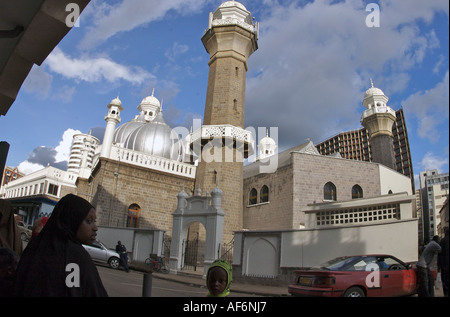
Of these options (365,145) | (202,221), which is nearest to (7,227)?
(202,221)

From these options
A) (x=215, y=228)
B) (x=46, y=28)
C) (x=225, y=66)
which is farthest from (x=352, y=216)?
(x=46, y=28)

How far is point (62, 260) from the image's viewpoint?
209 cm

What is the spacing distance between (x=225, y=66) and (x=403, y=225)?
13.0 m

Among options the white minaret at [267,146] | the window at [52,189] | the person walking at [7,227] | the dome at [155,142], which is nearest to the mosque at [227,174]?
the dome at [155,142]

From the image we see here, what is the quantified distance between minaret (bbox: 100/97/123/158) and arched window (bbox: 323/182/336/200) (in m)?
13.7

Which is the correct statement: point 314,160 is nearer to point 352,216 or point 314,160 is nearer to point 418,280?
point 352,216

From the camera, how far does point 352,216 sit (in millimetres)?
15641

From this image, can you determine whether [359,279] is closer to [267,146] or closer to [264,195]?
[264,195]

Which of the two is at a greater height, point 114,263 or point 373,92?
point 373,92

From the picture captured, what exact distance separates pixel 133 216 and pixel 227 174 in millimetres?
6530

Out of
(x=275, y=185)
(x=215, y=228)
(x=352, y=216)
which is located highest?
(x=275, y=185)

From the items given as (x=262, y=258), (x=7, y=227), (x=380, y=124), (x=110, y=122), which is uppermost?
(x=380, y=124)

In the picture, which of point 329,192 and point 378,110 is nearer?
point 329,192
